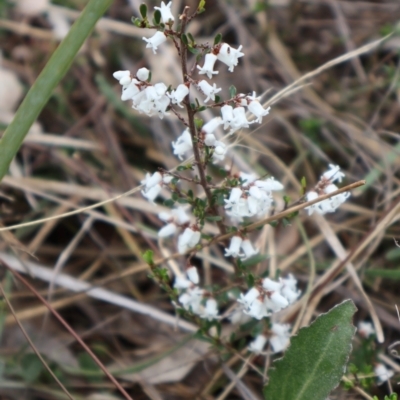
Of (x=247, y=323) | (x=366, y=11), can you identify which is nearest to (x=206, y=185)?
(x=247, y=323)

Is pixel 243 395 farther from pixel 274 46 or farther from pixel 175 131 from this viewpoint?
pixel 274 46

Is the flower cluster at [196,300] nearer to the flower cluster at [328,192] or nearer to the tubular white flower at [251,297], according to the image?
the tubular white flower at [251,297]

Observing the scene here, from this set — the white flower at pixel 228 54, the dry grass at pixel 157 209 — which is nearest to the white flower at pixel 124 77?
the white flower at pixel 228 54

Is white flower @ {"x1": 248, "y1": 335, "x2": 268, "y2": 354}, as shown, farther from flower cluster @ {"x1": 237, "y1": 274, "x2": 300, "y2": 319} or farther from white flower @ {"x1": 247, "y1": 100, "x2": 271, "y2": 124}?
white flower @ {"x1": 247, "y1": 100, "x2": 271, "y2": 124}

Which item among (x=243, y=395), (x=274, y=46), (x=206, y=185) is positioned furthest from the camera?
(x=274, y=46)

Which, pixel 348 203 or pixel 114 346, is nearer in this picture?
pixel 114 346

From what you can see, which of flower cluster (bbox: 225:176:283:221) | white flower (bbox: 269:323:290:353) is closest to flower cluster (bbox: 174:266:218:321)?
white flower (bbox: 269:323:290:353)

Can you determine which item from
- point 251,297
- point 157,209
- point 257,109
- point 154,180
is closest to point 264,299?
point 251,297
